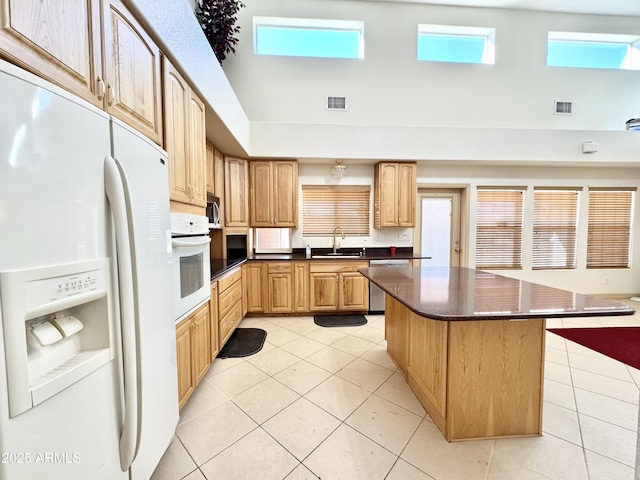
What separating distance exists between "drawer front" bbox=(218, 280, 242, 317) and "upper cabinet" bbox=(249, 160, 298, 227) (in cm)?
110

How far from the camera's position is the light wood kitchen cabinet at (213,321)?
2.22m

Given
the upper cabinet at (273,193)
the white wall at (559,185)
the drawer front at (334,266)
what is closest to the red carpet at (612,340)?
the white wall at (559,185)

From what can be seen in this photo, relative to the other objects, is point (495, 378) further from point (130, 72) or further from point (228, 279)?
point (130, 72)

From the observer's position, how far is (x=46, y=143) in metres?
0.62

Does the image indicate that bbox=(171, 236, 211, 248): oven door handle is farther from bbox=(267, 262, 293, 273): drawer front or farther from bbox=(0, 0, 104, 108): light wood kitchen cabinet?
bbox=(267, 262, 293, 273): drawer front

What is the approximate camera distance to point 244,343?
2.82m

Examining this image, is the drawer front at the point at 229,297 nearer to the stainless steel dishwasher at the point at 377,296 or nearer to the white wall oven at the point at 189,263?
the white wall oven at the point at 189,263

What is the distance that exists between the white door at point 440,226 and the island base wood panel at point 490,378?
295 cm

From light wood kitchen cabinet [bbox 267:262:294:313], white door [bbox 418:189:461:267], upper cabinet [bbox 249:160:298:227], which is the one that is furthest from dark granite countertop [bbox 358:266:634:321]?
white door [bbox 418:189:461:267]

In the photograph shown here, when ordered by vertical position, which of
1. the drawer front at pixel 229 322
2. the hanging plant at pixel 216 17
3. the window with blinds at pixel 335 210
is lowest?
the drawer front at pixel 229 322

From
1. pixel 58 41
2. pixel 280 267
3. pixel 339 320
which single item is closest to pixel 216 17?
pixel 58 41

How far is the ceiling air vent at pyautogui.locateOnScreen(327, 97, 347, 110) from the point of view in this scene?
165 inches

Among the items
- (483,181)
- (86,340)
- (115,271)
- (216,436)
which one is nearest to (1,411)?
(86,340)

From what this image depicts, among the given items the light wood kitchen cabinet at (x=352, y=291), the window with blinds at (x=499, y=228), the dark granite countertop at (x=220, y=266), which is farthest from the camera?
the window with blinds at (x=499, y=228)
